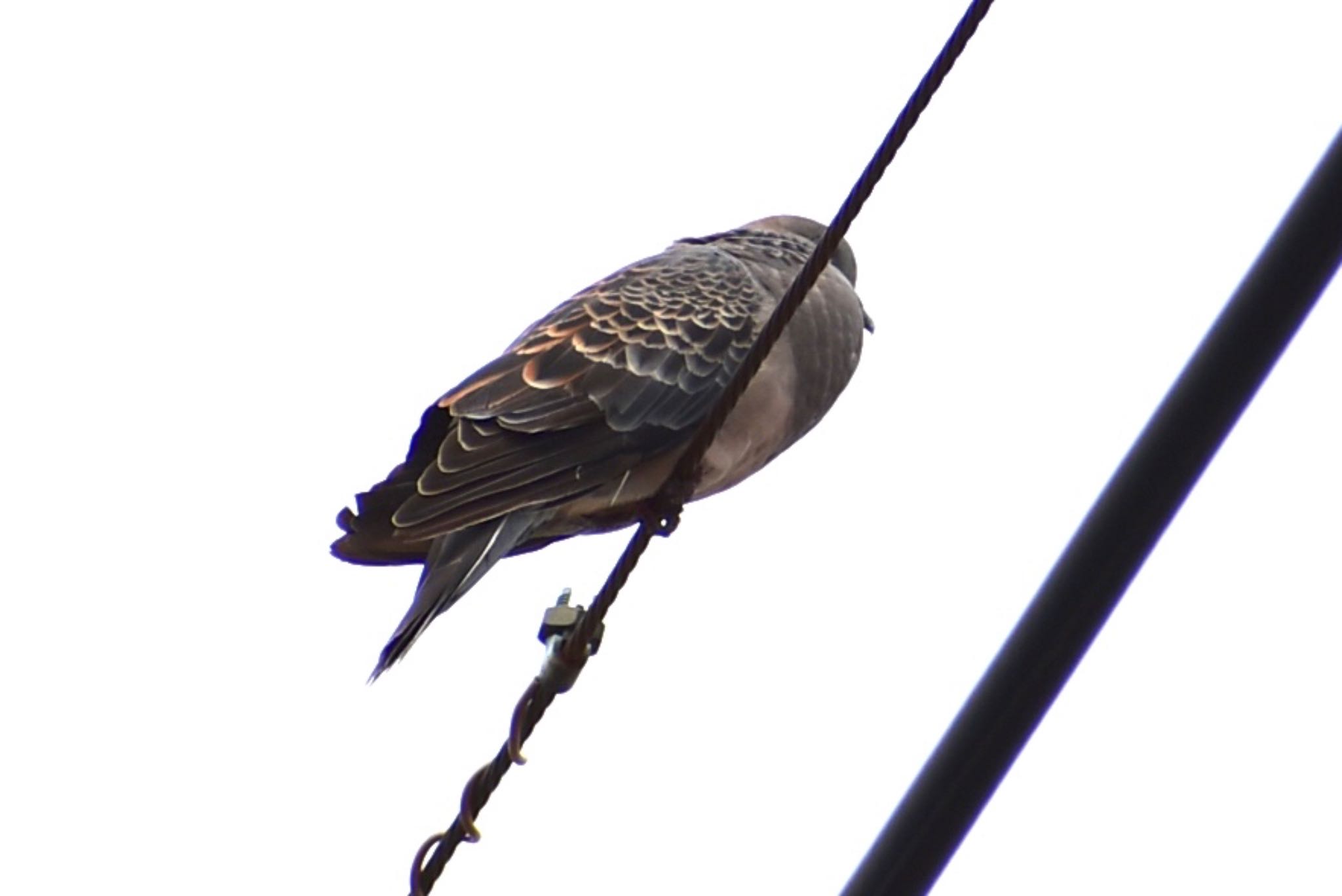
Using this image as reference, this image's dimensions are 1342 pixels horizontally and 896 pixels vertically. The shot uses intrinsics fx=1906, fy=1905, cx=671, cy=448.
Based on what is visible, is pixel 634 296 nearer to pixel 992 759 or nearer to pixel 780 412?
pixel 780 412

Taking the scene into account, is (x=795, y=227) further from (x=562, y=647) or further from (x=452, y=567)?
(x=562, y=647)

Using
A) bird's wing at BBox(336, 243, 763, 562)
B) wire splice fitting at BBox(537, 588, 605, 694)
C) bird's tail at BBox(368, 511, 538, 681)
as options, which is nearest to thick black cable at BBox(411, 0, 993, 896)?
wire splice fitting at BBox(537, 588, 605, 694)

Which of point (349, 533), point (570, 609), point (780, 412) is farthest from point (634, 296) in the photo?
point (570, 609)

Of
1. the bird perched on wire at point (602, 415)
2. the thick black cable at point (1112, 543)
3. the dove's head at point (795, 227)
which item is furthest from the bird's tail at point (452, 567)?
the thick black cable at point (1112, 543)

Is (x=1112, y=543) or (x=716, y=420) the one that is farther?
(x=716, y=420)

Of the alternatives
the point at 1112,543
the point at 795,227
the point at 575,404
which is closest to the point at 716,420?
the point at 1112,543

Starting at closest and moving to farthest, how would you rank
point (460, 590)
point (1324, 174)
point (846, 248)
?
point (1324, 174), point (460, 590), point (846, 248)
